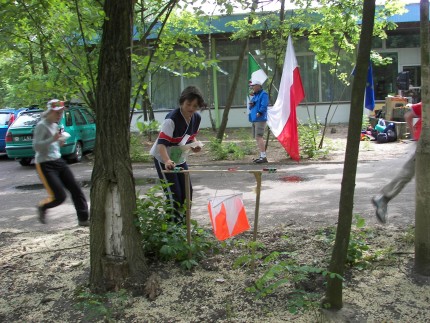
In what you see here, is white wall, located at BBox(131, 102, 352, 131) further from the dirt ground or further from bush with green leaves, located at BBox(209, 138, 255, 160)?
the dirt ground

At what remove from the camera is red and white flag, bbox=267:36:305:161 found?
811cm

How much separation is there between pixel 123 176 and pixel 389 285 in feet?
7.88

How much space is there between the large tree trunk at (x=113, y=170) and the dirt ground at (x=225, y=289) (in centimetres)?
22

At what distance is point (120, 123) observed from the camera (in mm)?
3729

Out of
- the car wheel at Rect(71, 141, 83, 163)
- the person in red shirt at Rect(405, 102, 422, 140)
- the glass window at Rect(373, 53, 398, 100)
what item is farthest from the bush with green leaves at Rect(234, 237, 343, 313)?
the glass window at Rect(373, 53, 398, 100)

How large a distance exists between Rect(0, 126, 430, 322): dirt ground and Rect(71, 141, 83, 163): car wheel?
8518 millimetres

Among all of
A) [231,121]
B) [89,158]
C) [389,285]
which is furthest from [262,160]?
[231,121]

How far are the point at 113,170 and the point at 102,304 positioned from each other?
1080mm

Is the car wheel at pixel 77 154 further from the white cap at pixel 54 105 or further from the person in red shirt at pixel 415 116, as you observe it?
the person in red shirt at pixel 415 116

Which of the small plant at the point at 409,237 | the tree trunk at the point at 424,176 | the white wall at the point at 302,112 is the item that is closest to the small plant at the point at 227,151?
the small plant at the point at 409,237

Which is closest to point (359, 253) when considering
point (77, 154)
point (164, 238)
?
point (164, 238)

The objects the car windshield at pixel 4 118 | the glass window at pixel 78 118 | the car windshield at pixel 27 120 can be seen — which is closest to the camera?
the car windshield at pixel 27 120

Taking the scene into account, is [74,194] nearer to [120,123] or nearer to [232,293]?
[120,123]

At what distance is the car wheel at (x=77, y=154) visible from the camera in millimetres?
13036
